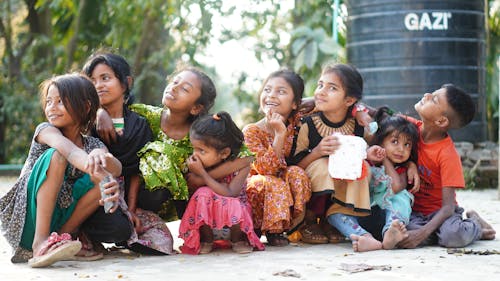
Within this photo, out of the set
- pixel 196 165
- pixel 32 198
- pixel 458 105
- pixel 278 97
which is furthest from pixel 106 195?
pixel 458 105

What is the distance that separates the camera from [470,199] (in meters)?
6.36

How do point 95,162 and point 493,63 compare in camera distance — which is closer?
point 95,162

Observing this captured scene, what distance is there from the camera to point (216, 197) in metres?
3.62

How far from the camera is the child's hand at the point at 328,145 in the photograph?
3814 millimetres

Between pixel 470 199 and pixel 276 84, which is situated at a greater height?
pixel 276 84

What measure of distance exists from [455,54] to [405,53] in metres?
0.48

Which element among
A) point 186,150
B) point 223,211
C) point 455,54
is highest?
point 455,54

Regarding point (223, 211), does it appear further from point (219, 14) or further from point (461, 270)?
point (219, 14)

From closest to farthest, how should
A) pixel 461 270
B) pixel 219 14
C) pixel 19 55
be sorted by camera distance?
pixel 461 270
pixel 219 14
pixel 19 55

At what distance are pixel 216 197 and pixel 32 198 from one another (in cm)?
81

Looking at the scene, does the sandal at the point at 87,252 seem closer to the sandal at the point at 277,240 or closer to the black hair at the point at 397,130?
the sandal at the point at 277,240

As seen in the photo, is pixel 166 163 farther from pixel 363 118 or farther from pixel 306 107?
pixel 363 118

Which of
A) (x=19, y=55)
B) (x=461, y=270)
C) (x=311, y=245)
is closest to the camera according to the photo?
(x=461, y=270)

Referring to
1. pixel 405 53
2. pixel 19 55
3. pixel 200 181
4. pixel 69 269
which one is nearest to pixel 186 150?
pixel 200 181
